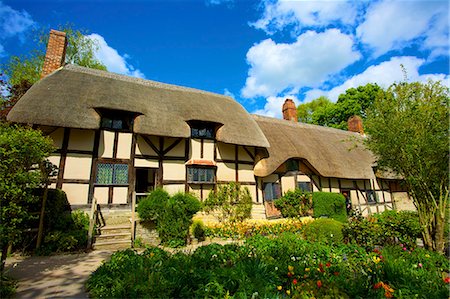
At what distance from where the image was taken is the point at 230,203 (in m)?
11.2

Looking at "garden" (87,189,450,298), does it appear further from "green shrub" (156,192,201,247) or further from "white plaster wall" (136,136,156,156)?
"white plaster wall" (136,136,156,156)

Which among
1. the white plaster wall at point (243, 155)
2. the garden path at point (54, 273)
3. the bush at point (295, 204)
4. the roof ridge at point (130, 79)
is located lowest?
the garden path at point (54, 273)

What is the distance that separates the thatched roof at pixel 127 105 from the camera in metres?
8.31

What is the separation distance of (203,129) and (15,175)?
7818 millimetres

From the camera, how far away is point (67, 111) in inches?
334

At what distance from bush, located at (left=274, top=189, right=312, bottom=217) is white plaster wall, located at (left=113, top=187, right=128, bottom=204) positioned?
771 centimetres

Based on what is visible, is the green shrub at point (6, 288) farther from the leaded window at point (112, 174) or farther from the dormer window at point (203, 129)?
the dormer window at point (203, 129)

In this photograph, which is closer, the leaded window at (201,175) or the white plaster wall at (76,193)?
the white plaster wall at (76,193)

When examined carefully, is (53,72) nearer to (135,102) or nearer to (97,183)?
(135,102)

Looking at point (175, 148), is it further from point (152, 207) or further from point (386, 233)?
point (386, 233)

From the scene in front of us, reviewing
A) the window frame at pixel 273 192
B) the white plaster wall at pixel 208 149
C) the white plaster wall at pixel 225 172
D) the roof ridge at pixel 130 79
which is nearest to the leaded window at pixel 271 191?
the window frame at pixel 273 192

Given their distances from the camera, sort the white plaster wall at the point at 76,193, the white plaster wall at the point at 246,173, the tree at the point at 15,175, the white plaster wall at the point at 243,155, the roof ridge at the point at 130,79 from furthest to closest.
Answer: the white plaster wall at the point at 243,155, the white plaster wall at the point at 246,173, the roof ridge at the point at 130,79, the white plaster wall at the point at 76,193, the tree at the point at 15,175

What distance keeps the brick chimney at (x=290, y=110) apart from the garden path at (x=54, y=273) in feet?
54.0

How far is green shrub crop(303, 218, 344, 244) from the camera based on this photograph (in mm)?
6449
